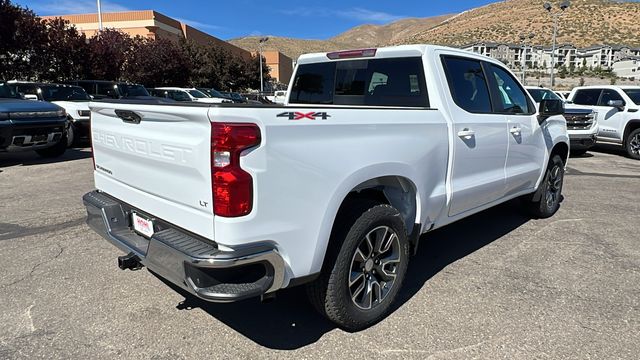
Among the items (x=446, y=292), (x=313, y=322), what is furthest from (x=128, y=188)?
(x=446, y=292)

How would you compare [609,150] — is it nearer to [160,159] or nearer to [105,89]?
[160,159]

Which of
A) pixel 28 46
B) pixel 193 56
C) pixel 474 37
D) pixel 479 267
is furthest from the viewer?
pixel 474 37

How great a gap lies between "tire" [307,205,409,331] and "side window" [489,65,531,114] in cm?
198

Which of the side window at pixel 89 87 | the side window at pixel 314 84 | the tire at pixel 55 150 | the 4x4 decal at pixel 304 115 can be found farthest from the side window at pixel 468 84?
the side window at pixel 89 87

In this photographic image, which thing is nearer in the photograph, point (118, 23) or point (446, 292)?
point (446, 292)

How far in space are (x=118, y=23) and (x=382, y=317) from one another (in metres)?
50.4

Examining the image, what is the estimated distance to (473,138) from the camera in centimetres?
385

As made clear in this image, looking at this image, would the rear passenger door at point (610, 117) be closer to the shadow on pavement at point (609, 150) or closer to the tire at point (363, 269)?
the shadow on pavement at point (609, 150)

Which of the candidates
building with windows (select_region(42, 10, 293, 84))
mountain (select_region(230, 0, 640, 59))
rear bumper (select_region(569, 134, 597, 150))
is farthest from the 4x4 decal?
mountain (select_region(230, 0, 640, 59))

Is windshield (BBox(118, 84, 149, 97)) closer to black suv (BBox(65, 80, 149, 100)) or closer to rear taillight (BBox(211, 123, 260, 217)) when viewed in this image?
black suv (BBox(65, 80, 149, 100))

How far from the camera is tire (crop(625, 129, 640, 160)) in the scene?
39.4 feet

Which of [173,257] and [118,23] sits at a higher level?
[118,23]

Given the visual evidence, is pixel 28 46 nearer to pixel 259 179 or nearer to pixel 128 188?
pixel 128 188

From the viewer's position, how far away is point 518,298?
359cm
